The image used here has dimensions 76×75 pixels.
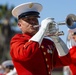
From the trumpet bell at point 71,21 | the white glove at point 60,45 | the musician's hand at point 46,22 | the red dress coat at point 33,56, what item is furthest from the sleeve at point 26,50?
the trumpet bell at point 71,21

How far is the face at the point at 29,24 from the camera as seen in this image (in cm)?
550

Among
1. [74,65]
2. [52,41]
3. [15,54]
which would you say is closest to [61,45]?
[52,41]

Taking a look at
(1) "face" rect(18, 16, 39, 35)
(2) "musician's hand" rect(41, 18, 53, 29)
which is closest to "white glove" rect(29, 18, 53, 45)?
(2) "musician's hand" rect(41, 18, 53, 29)

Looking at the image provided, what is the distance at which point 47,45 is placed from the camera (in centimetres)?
583

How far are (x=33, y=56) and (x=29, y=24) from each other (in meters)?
0.42

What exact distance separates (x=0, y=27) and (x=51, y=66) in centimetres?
3540

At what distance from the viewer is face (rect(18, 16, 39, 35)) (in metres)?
5.50

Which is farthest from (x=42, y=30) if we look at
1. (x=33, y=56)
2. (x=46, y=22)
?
(x=33, y=56)

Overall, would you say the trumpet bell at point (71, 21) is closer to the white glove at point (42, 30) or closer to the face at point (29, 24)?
the white glove at point (42, 30)

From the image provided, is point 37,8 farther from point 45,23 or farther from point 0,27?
point 0,27

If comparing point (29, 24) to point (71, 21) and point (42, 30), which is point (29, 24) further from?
point (71, 21)

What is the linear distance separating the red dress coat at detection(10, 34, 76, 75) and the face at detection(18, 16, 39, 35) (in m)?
0.10

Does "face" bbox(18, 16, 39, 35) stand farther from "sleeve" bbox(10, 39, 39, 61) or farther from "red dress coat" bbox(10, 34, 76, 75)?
"sleeve" bbox(10, 39, 39, 61)

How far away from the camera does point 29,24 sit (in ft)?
18.2
